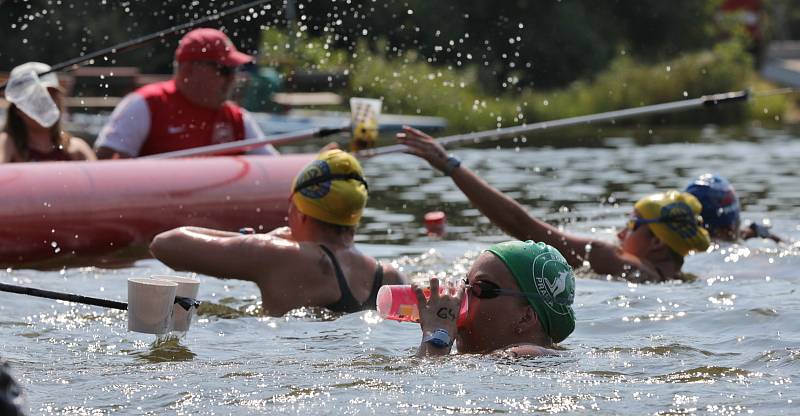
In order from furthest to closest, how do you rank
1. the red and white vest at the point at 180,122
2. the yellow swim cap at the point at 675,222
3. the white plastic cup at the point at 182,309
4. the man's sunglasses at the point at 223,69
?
the man's sunglasses at the point at 223,69 → the red and white vest at the point at 180,122 → the yellow swim cap at the point at 675,222 → the white plastic cup at the point at 182,309

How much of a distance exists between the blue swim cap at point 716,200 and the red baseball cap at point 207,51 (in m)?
3.58

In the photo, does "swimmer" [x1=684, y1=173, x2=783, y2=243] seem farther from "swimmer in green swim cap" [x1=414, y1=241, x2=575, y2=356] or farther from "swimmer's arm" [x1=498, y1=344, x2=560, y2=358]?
"swimmer's arm" [x1=498, y1=344, x2=560, y2=358]

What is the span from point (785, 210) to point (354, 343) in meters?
7.65

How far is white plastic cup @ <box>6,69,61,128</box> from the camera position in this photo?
28.8 ft

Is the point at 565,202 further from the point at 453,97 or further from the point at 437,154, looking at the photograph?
the point at 453,97

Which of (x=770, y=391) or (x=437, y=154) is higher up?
(x=437, y=154)

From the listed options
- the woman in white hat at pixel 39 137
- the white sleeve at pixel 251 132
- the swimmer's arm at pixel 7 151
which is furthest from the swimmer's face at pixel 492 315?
the white sleeve at pixel 251 132

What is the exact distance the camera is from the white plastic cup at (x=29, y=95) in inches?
345

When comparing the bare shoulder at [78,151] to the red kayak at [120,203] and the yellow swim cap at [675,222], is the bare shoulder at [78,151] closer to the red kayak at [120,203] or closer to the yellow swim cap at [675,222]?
the red kayak at [120,203]

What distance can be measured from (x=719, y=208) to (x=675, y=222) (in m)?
1.43

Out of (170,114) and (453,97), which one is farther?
(453,97)

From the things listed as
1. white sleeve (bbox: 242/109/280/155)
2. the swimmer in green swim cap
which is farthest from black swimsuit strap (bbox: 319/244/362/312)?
white sleeve (bbox: 242/109/280/155)

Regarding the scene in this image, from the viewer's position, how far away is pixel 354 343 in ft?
20.6

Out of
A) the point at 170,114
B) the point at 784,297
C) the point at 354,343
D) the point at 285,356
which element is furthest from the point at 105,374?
the point at 170,114
